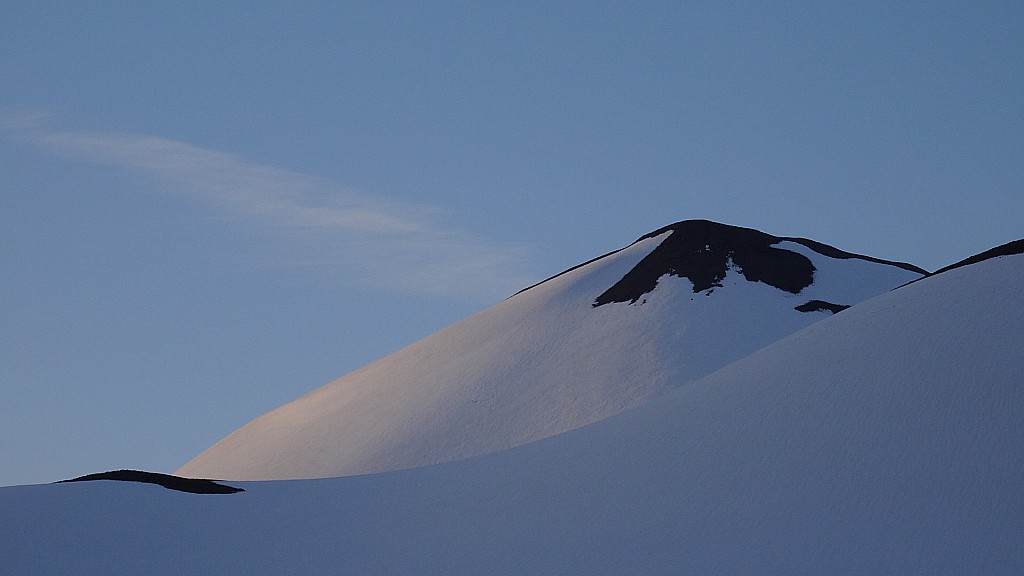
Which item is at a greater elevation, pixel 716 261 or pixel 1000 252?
pixel 716 261

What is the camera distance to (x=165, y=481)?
3331 centimetres

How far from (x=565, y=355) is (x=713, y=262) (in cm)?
1418

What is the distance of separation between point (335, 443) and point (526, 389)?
11.1 metres

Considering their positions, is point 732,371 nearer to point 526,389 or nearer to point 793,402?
point 793,402

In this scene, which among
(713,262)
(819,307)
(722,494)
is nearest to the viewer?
(722,494)

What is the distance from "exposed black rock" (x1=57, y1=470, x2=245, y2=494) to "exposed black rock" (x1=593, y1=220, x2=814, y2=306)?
40.7 m

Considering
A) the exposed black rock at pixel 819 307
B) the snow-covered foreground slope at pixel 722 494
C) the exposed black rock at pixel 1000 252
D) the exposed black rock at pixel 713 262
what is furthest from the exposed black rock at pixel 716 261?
the snow-covered foreground slope at pixel 722 494

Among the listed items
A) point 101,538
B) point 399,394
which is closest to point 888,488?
point 101,538

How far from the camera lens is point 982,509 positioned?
19.1 metres

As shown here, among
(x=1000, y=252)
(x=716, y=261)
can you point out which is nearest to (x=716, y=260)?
(x=716, y=261)

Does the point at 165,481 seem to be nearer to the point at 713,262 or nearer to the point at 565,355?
the point at 565,355

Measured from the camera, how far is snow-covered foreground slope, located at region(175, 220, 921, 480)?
2270 inches

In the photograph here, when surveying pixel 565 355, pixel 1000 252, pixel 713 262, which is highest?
pixel 713 262

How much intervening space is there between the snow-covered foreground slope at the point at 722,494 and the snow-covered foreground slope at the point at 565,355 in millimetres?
24404
